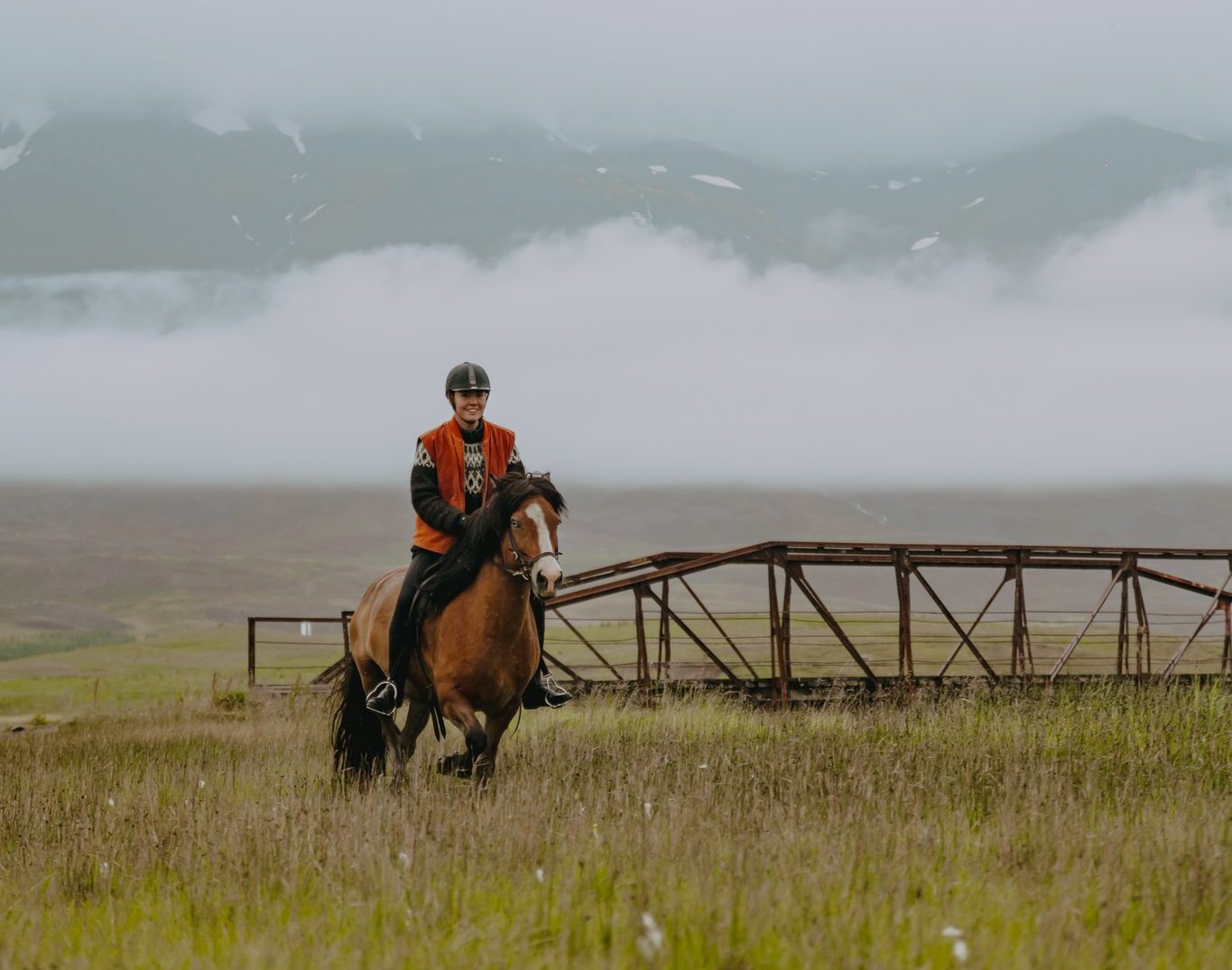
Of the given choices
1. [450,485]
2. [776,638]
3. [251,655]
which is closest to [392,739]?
[450,485]

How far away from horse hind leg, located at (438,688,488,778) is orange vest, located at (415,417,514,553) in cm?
128

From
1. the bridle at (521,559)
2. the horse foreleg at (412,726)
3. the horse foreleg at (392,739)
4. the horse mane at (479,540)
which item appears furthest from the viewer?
the horse foreleg at (412,726)

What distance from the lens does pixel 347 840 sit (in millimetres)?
6008

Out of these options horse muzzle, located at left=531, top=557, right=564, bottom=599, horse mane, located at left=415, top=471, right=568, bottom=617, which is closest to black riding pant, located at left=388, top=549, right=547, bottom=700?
horse mane, located at left=415, top=471, right=568, bottom=617

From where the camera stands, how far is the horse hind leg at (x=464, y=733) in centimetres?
862

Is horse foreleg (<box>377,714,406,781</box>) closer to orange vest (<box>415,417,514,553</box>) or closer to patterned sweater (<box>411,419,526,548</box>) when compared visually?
orange vest (<box>415,417,514,553</box>)

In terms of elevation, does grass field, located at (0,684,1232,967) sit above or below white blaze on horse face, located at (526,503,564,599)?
below

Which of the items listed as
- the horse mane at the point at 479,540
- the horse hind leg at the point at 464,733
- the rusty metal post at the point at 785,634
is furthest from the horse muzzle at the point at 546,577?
the rusty metal post at the point at 785,634

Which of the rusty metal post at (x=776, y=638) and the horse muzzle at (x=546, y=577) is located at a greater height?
the horse muzzle at (x=546, y=577)

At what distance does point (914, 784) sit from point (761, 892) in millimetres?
3209

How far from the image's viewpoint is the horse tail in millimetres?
10742

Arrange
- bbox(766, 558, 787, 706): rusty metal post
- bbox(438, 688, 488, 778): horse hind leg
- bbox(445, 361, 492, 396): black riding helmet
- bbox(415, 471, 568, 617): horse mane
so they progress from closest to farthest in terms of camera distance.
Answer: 1. bbox(438, 688, 488, 778): horse hind leg
2. bbox(415, 471, 568, 617): horse mane
3. bbox(445, 361, 492, 396): black riding helmet
4. bbox(766, 558, 787, 706): rusty metal post

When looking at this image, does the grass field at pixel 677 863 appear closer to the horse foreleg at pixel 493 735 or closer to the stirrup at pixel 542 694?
the horse foreleg at pixel 493 735

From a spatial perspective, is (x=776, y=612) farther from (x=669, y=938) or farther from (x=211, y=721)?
(x=669, y=938)
